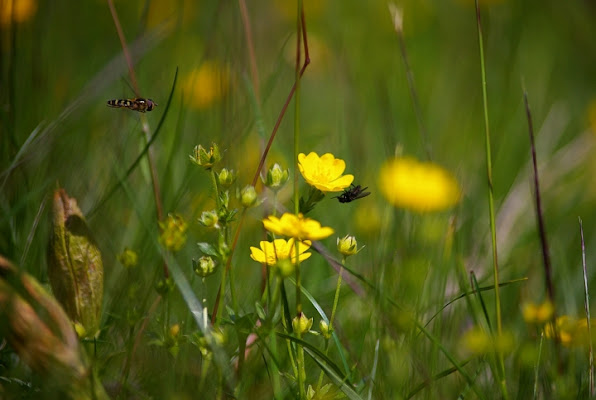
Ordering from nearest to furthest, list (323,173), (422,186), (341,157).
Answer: (323,173), (341,157), (422,186)

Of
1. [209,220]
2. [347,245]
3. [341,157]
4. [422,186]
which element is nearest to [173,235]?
[209,220]

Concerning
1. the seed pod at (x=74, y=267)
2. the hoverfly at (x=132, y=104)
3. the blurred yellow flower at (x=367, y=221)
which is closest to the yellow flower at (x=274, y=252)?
the seed pod at (x=74, y=267)

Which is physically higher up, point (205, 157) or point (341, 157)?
point (205, 157)

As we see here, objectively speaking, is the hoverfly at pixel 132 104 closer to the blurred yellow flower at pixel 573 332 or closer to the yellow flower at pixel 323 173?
the yellow flower at pixel 323 173

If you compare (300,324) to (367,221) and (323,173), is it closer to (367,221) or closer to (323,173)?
(323,173)

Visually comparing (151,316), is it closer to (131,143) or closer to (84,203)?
(84,203)

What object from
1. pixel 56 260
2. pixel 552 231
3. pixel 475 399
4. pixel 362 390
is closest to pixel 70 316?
pixel 56 260

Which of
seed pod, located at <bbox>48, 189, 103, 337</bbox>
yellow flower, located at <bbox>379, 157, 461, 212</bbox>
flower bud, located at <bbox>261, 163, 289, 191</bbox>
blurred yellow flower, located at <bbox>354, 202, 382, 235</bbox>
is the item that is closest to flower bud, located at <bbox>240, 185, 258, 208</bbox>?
flower bud, located at <bbox>261, 163, 289, 191</bbox>
